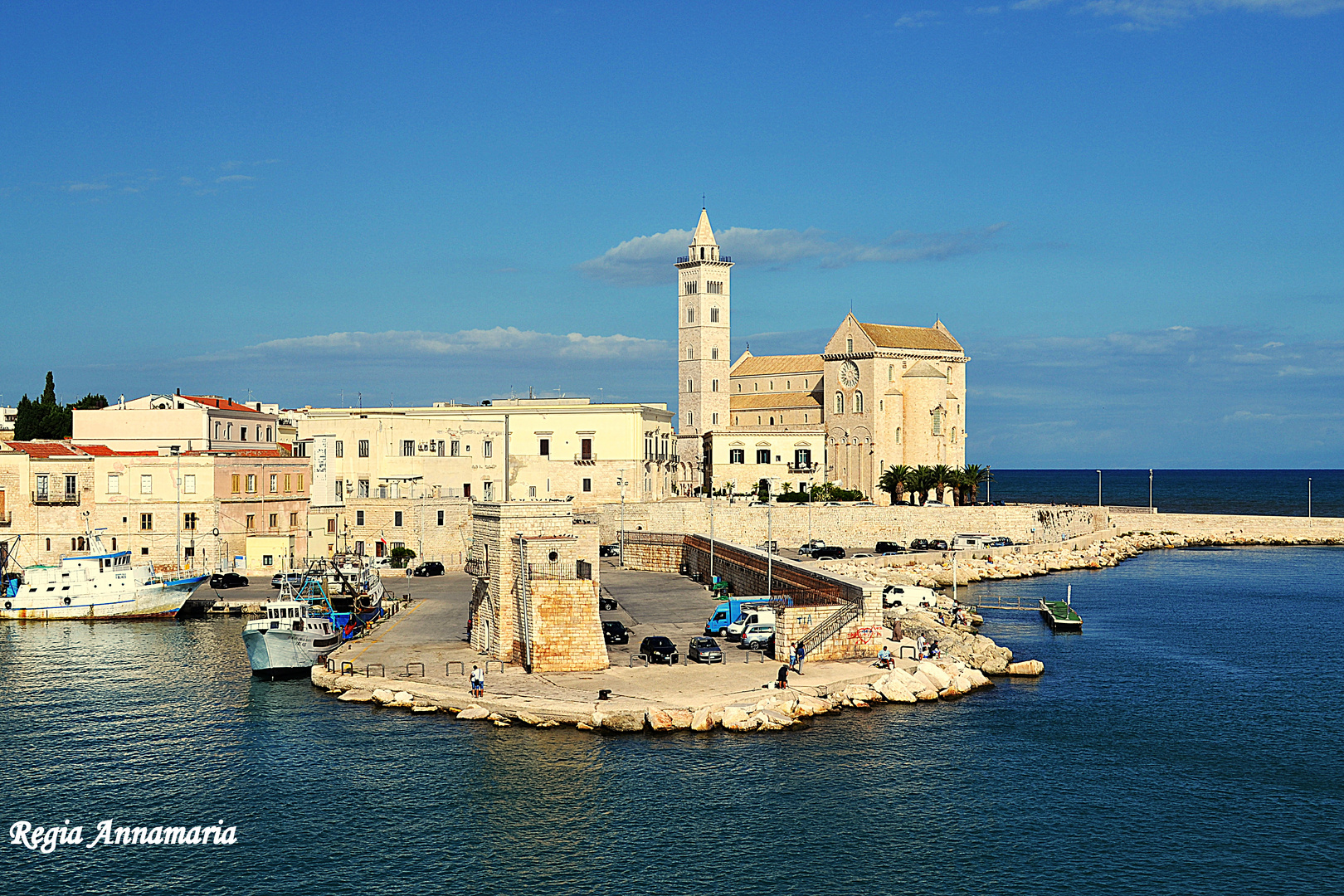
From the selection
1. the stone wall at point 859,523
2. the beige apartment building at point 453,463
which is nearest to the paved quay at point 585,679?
the beige apartment building at point 453,463

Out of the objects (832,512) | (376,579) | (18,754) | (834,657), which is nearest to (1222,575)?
(832,512)

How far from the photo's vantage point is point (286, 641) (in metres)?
43.1

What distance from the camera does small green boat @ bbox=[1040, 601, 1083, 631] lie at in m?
55.2

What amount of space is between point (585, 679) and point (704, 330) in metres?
82.0

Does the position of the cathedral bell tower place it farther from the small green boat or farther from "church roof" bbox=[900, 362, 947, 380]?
the small green boat

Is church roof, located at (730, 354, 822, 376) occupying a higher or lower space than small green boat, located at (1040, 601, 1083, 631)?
higher

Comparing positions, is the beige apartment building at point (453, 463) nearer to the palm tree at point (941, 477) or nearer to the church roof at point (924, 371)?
the palm tree at point (941, 477)

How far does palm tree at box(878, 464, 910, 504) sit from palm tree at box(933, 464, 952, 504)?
2.41 metres

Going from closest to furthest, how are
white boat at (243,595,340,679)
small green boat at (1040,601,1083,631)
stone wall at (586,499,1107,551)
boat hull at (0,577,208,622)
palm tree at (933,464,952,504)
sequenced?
white boat at (243,595,340,679) < small green boat at (1040,601,1083,631) < boat hull at (0,577,208,622) < stone wall at (586,499,1107,551) < palm tree at (933,464,952,504)

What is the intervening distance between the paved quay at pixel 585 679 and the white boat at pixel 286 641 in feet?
2.91

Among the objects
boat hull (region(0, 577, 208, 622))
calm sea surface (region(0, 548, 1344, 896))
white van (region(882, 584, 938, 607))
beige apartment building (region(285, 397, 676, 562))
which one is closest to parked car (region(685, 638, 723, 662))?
calm sea surface (region(0, 548, 1344, 896))

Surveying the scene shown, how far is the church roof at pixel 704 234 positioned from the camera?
11800 centimetres

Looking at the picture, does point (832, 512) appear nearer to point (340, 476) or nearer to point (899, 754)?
point (340, 476)

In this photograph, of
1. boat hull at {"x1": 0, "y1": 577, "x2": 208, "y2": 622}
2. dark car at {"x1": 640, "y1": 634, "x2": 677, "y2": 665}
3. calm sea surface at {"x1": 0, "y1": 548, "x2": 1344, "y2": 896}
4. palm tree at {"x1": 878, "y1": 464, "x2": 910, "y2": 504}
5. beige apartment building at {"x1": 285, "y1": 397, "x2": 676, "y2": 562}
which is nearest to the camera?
calm sea surface at {"x1": 0, "y1": 548, "x2": 1344, "y2": 896}
